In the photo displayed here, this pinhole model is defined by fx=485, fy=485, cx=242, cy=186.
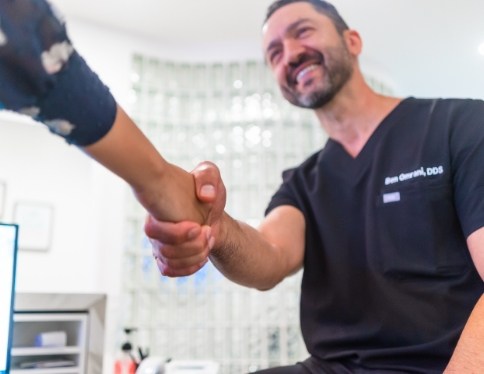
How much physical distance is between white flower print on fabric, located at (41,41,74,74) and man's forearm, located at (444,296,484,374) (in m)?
0.62

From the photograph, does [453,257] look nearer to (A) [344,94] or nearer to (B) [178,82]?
(A) [344,94]

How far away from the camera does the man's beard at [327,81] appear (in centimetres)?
114

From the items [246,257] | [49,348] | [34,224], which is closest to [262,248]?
[246,257]

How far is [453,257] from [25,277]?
164cm

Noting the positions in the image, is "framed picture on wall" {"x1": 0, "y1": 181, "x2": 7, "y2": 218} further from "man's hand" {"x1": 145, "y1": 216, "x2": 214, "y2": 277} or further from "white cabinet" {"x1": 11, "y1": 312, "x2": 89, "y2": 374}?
"man's hand" {"x1": 145, "y1": 216, "x2": 214, "y2": 277}

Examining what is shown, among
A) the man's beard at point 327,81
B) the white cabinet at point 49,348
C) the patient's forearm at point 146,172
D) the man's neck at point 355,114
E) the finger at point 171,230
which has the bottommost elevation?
the white cabinet at point 49,348

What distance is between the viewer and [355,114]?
1.13 m

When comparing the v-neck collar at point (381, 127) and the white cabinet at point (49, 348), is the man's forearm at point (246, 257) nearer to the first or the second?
the v-neck collar at point (381, 127)

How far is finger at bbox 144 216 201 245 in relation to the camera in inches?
24.5

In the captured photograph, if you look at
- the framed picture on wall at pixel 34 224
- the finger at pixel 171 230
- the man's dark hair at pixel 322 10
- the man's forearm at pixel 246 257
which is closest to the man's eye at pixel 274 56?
the man's dark hair at pixel 322 10

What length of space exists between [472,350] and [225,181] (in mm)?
1920

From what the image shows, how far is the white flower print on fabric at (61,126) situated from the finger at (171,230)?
7.5 inches

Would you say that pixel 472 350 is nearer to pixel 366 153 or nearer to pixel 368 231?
pixel 368 231

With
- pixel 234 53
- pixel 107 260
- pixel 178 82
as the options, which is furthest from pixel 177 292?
pixel 234 53
